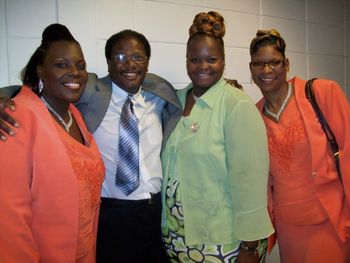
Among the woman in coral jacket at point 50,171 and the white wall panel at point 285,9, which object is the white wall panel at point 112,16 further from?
the white wall panel at point 285,9

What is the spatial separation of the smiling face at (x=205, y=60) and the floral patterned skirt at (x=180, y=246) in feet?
1.71

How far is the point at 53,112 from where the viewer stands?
4.06ft

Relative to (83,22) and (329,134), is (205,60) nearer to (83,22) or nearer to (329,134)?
(329,134)

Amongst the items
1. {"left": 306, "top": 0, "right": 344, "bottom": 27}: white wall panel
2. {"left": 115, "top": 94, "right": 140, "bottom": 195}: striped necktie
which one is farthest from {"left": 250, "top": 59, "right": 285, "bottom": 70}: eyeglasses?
{"left": 306, "top": 0, "right": 344, "bottom": 27}: white wall panel

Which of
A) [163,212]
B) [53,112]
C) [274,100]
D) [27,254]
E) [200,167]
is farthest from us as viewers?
[274,100]

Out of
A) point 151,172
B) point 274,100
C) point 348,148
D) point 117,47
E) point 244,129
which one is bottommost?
point 151,172

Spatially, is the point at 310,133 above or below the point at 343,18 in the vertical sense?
below

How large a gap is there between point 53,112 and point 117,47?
1.62ft

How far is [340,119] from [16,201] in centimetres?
148

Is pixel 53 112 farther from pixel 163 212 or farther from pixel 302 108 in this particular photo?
pixel 302 108

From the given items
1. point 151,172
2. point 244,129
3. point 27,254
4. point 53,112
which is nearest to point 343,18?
point 244,129

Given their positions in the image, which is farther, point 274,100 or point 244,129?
point 274,100

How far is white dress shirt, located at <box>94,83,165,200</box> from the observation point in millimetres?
1487

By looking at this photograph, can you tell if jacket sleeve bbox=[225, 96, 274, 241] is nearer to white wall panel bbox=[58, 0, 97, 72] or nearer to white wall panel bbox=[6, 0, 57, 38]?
white wall panel bbox=[58, 0, 97, 72]
